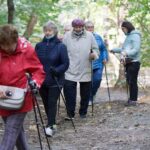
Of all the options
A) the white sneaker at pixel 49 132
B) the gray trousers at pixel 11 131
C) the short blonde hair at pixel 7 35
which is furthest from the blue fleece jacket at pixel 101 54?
the short blonde hair at pixel 7 35

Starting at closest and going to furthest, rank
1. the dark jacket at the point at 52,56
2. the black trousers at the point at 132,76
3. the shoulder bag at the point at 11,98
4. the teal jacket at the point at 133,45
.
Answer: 1. the shoulder bag at the point at 11,98
2. the dark jacket at the point at 52,56
3. the teal jacket at the point at 133,45
4. the black trousers at the point at 132,76

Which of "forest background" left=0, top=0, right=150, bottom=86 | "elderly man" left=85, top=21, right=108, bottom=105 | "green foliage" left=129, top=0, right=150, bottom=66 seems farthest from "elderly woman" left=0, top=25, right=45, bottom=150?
"green foliage" left=129, top=0, right=150, bottom=66

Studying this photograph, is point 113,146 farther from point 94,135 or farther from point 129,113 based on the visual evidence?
point 129,113

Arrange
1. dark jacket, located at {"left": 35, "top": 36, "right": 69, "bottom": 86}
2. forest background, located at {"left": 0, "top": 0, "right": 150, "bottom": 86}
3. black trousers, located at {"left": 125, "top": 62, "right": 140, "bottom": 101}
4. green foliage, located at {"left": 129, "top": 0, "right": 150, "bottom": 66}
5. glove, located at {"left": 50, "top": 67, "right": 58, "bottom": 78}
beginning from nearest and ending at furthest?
glove, located at {"left": 50, "top": 67, "right": 58, "bottom": 78} → dark jacket, located at {"left": 35, "top": 36, "right": 69, "bottom": 86} → black trousers, located at {"left": 125, "top": 62, "right": 140, "bottom": 101} → forest background, located at {"left": 0, "top": 0, "right": 150, "bottom": 86} → green foliage, located at {"left": 129, "top": 0, "right": 150, "bottom": 66}

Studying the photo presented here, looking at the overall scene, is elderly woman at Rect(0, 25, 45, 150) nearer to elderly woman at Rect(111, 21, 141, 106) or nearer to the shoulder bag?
the shoulder bag

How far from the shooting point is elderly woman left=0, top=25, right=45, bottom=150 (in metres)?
5.18

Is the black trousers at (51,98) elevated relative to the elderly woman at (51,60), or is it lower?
lower

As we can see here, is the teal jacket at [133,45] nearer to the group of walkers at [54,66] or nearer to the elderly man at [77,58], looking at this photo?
the group of walkers at [54,66]

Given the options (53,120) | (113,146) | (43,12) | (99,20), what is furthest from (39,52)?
(99,20)

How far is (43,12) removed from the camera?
15.4 m

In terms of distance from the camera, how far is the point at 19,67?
530 cm

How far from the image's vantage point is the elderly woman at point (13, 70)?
5.18 metres

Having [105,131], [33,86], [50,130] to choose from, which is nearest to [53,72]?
[50,130]

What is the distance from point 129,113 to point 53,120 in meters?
2.45
